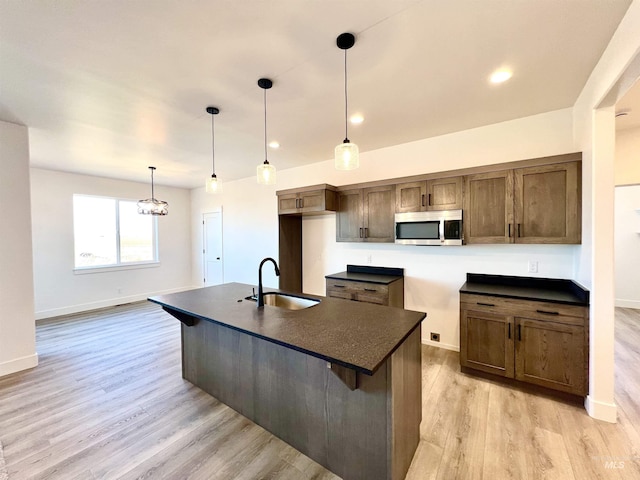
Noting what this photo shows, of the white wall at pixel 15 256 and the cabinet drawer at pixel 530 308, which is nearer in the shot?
the cabinet drawer at pixel 530 308

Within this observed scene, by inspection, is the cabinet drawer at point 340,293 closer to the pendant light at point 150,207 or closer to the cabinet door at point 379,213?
the cabinet door at point 379,213

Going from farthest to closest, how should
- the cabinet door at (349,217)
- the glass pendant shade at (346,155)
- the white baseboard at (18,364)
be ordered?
the cabinet door at (349,217), the white baseboard at (18,364), the glass pendant shade at (346,155)

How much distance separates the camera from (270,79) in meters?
2.12

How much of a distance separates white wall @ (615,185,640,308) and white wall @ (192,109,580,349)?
3.65m

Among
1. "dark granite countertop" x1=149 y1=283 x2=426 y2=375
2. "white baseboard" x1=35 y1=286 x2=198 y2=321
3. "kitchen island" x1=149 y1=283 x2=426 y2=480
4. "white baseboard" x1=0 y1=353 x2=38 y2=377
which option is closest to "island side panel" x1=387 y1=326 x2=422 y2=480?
"kitchen island" x1=149 y1=283 x2=426 y2=480

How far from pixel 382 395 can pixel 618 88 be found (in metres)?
2.50

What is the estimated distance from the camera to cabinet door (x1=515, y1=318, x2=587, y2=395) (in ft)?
7.20

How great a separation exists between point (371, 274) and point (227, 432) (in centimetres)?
250

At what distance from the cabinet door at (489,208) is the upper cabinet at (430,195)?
11 cm

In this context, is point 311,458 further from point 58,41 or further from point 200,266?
point 200,266

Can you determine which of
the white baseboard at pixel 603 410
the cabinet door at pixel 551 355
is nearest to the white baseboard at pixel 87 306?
the cabinet door at pixel 551 355

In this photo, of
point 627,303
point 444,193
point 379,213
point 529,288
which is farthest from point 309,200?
point 627,303

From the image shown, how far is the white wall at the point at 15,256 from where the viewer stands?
2.89 m

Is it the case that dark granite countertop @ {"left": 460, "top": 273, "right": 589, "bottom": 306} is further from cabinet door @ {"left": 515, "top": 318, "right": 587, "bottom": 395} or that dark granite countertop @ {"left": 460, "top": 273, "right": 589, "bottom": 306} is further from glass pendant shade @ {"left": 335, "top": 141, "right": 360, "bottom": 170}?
glass pendant shade @ {"left": 335, "top": 141, "right": 360, "bottom": 170}
